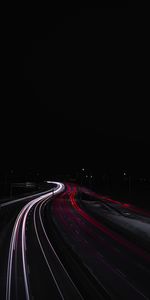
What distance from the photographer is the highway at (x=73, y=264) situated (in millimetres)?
22062

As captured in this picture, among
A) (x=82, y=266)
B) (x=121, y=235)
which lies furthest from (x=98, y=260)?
(x=121, y=235)

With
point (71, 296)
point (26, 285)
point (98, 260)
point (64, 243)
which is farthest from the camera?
point (64, 243)

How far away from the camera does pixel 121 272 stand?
26375 mm

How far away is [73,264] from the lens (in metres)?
28.4

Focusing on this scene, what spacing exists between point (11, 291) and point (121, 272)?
9655 mm

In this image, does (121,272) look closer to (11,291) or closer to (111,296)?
(111,296)

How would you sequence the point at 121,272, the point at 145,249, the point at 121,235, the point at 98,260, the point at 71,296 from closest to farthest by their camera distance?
the point at 71,296
the point at 121,272
the point at 98,260
the point at 145,249
the point at 121,235

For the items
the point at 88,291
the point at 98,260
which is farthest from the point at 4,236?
the point at 88,291

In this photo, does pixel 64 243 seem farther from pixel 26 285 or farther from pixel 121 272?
pixel 26 285

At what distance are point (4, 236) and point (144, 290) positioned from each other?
2002 centimetres

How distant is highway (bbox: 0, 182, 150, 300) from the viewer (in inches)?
869

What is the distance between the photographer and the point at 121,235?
132 ft

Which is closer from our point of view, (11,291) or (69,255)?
(11,291)

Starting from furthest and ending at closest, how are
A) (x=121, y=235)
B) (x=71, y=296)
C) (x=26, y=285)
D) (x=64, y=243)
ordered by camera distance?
(x=121, y=235) < (x=64, y=243) < (x=26, y=285) < (x=71, y=296)
